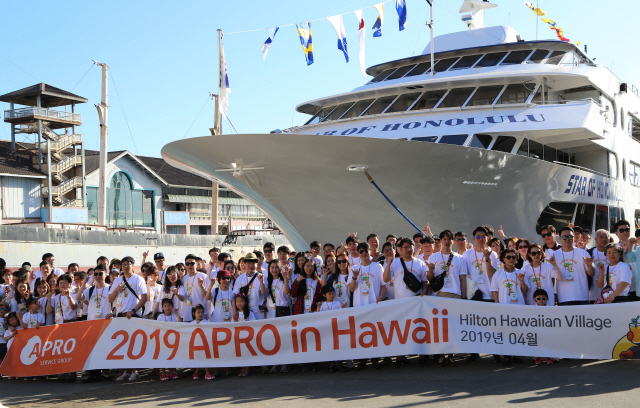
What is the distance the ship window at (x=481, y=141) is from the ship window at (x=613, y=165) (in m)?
5.80

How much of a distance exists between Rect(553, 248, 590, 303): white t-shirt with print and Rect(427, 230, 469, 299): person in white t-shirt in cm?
104

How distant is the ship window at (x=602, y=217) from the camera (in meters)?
15.3

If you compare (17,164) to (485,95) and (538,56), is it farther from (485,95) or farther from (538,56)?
(538,56)

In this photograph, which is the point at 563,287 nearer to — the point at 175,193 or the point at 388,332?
the point at 388,332

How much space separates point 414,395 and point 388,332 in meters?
1.13

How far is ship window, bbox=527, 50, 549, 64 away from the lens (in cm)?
1578

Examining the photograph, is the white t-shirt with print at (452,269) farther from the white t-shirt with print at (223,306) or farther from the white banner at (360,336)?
the white t-shirt with print at (223,306)

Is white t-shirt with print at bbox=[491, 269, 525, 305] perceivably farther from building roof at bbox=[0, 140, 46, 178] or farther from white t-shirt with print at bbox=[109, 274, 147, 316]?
building roof at bbox=[0, 140, 46, 178]

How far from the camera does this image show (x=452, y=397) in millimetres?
5141

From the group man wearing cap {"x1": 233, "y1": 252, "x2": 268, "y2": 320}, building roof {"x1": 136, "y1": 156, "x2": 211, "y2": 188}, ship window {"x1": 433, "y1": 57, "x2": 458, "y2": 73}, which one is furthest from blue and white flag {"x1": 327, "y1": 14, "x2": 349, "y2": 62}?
building roof {"x1": 136, "y1": 156, "x2": 211, "y2": 188}

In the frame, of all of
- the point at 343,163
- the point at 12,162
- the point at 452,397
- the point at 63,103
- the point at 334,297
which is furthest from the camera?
the point at 63,103

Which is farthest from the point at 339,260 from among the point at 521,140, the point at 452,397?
the point at 521,140

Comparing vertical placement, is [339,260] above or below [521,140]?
below

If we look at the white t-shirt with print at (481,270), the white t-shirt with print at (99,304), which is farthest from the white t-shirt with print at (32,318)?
the white t-shirt with print at (481,270)
